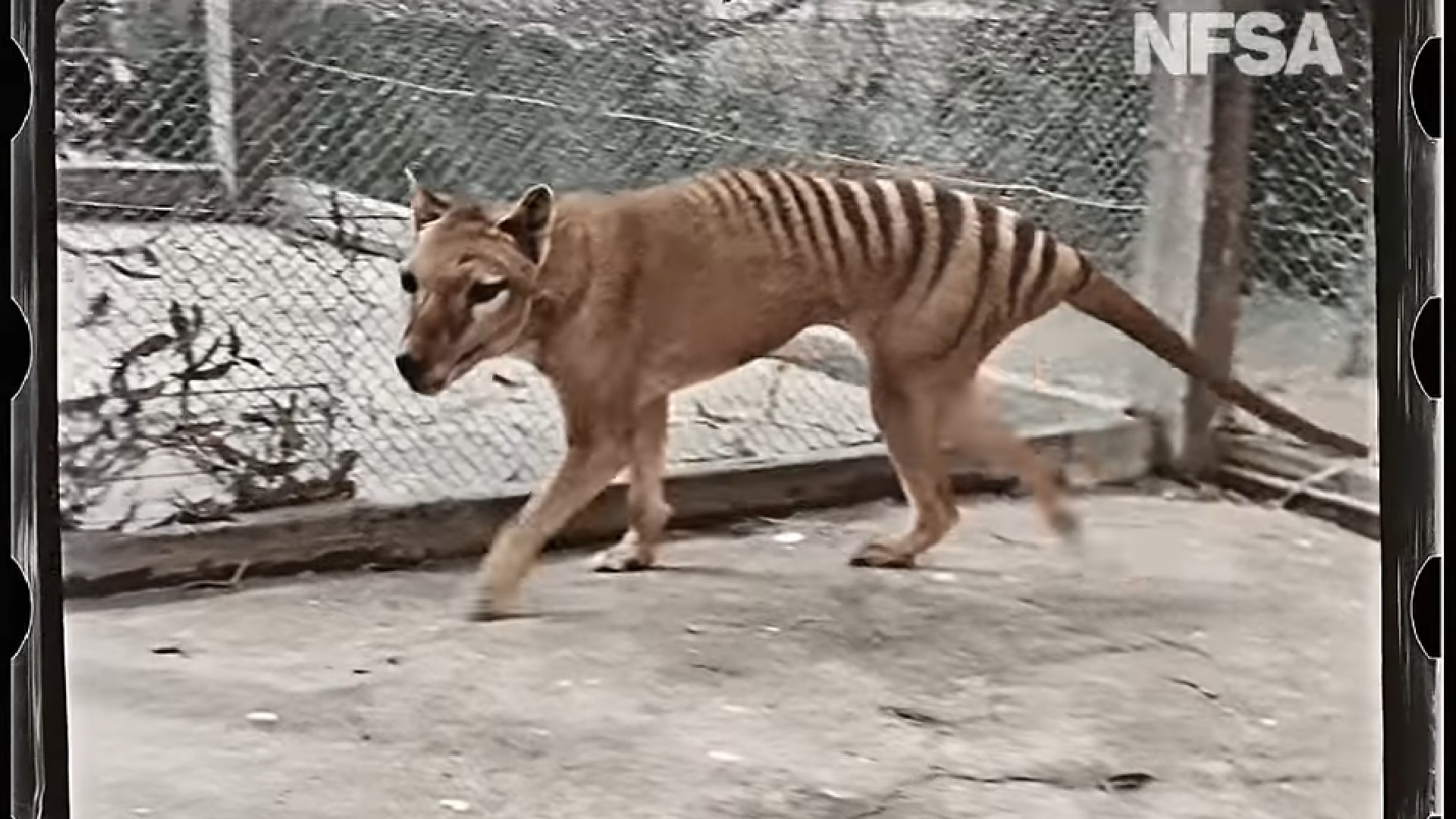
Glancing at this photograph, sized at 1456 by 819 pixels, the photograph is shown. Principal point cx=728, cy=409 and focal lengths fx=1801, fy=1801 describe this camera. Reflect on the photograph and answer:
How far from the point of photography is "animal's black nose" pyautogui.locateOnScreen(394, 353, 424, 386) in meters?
0.89

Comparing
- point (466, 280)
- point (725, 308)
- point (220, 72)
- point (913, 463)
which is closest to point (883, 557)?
point (913, 463)

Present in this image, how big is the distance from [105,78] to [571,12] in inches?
9.2

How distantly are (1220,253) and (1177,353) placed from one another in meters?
0.06

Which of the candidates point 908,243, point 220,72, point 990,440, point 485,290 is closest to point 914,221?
point 908,243

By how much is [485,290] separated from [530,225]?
4 centimetres

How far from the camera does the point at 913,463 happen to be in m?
0.94

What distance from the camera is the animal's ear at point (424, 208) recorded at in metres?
0.90

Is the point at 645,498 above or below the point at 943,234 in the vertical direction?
below

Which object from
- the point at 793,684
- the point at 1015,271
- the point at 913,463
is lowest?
the point at 793,684

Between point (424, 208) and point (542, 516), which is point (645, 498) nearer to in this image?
point (542, 516)

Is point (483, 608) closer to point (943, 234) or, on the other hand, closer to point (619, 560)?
point (619, 560)

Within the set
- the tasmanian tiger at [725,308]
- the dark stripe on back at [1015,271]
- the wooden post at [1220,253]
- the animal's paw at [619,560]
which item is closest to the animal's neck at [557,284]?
the tasmanian tiger at [725,308]

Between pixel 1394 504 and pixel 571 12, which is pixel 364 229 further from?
pixel 1394 504

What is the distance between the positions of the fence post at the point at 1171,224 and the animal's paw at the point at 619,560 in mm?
276
